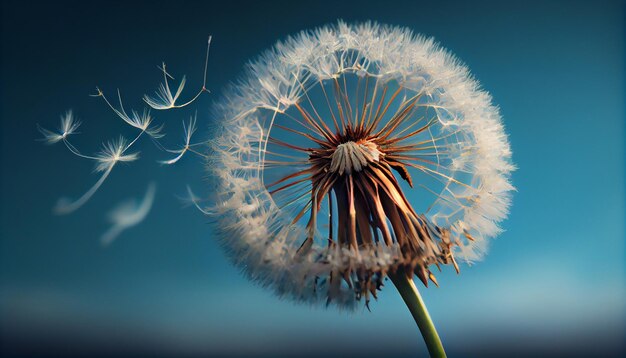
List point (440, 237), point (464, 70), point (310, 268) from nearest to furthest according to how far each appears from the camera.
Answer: point (310, 268), point (440, 237), point (464, 70)

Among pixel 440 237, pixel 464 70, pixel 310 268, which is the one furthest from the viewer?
pixel 464 70

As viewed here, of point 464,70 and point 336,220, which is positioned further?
point 464,70

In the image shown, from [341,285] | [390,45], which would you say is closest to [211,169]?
[341,285]

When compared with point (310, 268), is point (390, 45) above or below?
above

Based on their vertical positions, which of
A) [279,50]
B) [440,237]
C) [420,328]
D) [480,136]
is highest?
Result: [279,50]

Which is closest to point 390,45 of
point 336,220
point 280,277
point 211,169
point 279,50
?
point 279,50

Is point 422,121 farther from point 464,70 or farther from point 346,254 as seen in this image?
point 346,254

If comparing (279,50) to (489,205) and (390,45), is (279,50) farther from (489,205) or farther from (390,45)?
(489,205)
